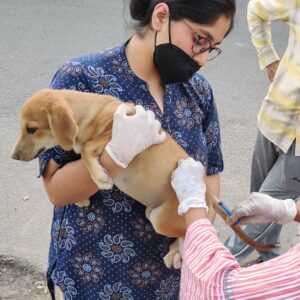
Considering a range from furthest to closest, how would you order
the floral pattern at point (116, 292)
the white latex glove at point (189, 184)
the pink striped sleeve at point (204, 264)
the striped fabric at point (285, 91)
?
the striped fabric at point (285, 91) → the floral pattern at point (116, 292) → the white latex glove at point (189, 184) → the pink striped sleeve at point (204, 264)

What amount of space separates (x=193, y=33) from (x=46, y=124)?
581 millimetres

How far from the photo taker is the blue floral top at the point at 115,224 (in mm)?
1742

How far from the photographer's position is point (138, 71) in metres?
1.80

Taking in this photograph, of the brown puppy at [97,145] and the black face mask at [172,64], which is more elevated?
the black face mask at [172,64]

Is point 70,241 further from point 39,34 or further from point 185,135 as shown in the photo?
point 39,34

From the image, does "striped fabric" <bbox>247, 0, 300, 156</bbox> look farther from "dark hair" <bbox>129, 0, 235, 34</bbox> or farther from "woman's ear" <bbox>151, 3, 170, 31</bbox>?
"woman's ear" <bbox>151, 3, 170, 31</bbox>

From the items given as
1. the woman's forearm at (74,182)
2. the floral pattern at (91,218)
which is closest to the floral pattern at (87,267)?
the floral pattern at (91,218)

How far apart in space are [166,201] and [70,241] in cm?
36

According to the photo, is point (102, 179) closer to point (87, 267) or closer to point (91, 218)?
point (91, 218)

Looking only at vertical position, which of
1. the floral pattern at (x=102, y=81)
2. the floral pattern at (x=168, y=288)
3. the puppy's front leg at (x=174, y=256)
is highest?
the floral pattern at (x=102, y=81)

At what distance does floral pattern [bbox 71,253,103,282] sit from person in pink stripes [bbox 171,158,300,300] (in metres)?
0.37

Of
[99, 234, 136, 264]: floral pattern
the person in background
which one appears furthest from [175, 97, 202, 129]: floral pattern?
the person in background

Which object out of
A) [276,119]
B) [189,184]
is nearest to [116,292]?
[189,184]

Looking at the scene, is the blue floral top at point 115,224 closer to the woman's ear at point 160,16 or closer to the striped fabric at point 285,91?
the woman's ear at point 160,16
